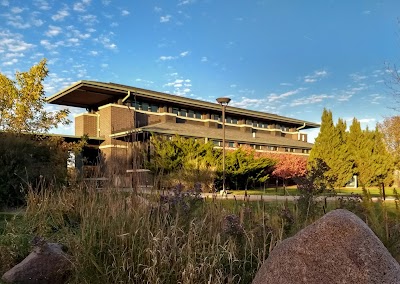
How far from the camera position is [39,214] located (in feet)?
20.2

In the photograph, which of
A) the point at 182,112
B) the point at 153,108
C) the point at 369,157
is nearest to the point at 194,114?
the point at 182,112

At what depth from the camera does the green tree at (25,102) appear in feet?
53.7

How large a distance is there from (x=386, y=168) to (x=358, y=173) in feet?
6.81

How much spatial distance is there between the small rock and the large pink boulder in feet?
8.60

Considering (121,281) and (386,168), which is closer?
(121,281)

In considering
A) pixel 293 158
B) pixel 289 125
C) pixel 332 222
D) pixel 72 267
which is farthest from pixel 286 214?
pixel 289 125

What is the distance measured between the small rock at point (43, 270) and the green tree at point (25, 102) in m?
13.4

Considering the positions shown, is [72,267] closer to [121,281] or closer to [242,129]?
[121,281]

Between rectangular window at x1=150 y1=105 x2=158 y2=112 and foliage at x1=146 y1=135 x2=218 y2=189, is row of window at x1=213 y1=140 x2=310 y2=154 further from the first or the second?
foliage at x1=146 y1=135 x2=218 y2=189

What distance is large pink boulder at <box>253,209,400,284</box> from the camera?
7.36ft

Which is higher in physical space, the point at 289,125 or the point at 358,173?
the point at 289,125

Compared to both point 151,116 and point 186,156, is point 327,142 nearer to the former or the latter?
point 186,156

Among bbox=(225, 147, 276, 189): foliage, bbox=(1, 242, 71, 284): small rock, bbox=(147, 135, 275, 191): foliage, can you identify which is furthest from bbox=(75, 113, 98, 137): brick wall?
bbox=(1, 242, 71, 284): small rock

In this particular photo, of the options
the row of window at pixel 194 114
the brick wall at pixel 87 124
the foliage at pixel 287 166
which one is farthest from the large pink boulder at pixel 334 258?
the brick wall at pixel 87 124
